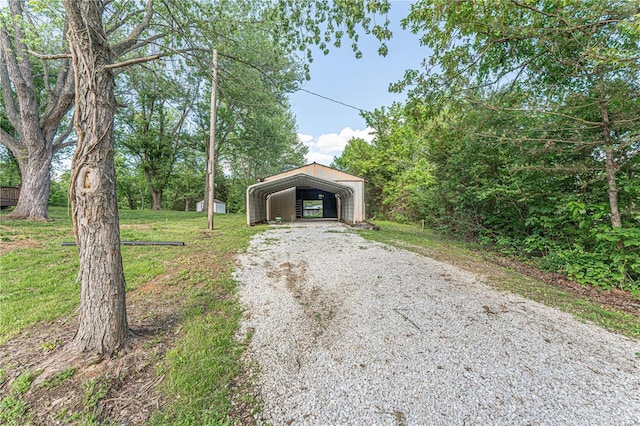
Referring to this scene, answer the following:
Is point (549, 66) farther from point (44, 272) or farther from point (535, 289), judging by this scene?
point (44, 272)

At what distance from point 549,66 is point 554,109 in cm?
92

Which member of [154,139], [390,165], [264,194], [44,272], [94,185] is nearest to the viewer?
[94,185]

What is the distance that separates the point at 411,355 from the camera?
2.27 meters

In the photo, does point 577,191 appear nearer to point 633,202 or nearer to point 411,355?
point 633,202

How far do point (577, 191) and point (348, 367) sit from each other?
5.98 metres

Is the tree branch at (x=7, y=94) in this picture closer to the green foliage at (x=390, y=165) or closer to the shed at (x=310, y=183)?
the shed at (x=310, y=183)

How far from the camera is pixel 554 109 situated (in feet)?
13.7

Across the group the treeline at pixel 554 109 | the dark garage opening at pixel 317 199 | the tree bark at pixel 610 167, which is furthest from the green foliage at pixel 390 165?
the tree bark at pixel 610 167

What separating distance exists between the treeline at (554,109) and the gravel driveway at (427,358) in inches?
101

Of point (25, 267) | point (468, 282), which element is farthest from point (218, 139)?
point (468, 282)

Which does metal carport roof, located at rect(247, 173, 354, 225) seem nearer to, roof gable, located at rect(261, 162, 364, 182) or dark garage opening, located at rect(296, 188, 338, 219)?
roof gable, located at rect(261, 162, 364, 182)

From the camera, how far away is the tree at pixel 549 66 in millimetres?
3395

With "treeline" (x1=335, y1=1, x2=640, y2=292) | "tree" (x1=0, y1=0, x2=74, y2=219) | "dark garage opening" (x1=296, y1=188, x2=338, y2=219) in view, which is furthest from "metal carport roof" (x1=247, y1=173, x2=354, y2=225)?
"tree" (x1=0, y1=0, x2=74, y2=219)

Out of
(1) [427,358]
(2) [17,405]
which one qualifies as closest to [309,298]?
(1) [427,358]
